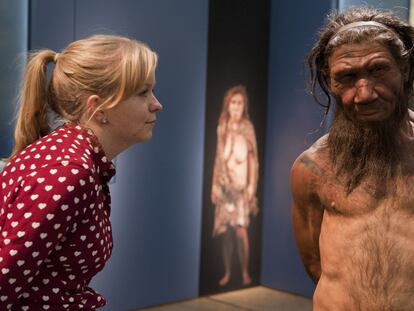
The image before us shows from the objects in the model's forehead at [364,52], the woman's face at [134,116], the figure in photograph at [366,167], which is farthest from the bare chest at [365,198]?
the woman's face at [134,116]

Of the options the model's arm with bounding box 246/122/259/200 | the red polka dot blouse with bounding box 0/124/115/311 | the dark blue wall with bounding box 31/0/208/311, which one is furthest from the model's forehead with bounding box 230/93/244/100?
the red polka dot blouse with bounding box 0/124/115/311

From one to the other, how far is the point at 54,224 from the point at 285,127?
14.2 ft

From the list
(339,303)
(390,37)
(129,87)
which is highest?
(390,37)

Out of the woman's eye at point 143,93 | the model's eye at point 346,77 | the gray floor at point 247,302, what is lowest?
the gray floor at point 247,302

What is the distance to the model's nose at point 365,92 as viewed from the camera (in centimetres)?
203

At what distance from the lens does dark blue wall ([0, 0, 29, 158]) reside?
421 cm

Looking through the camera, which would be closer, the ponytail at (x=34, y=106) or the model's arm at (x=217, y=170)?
the ponytail at (x=34, y=106)

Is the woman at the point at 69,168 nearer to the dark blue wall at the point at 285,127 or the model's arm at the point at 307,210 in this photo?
the model's arm at the point at 307,210

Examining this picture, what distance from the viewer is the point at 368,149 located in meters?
2.21

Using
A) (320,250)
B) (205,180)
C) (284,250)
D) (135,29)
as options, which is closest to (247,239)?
(284,250)

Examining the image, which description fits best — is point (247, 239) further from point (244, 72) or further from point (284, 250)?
point (244, 72)

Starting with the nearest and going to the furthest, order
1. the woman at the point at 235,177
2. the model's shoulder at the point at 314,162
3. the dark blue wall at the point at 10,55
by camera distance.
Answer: the model's shoulder at the point at 314,162, the dark blue wall at the point at 10,55, the woman at the point at 235,177

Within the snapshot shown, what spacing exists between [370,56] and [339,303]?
831mm

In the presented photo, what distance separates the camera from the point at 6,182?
1810mm
